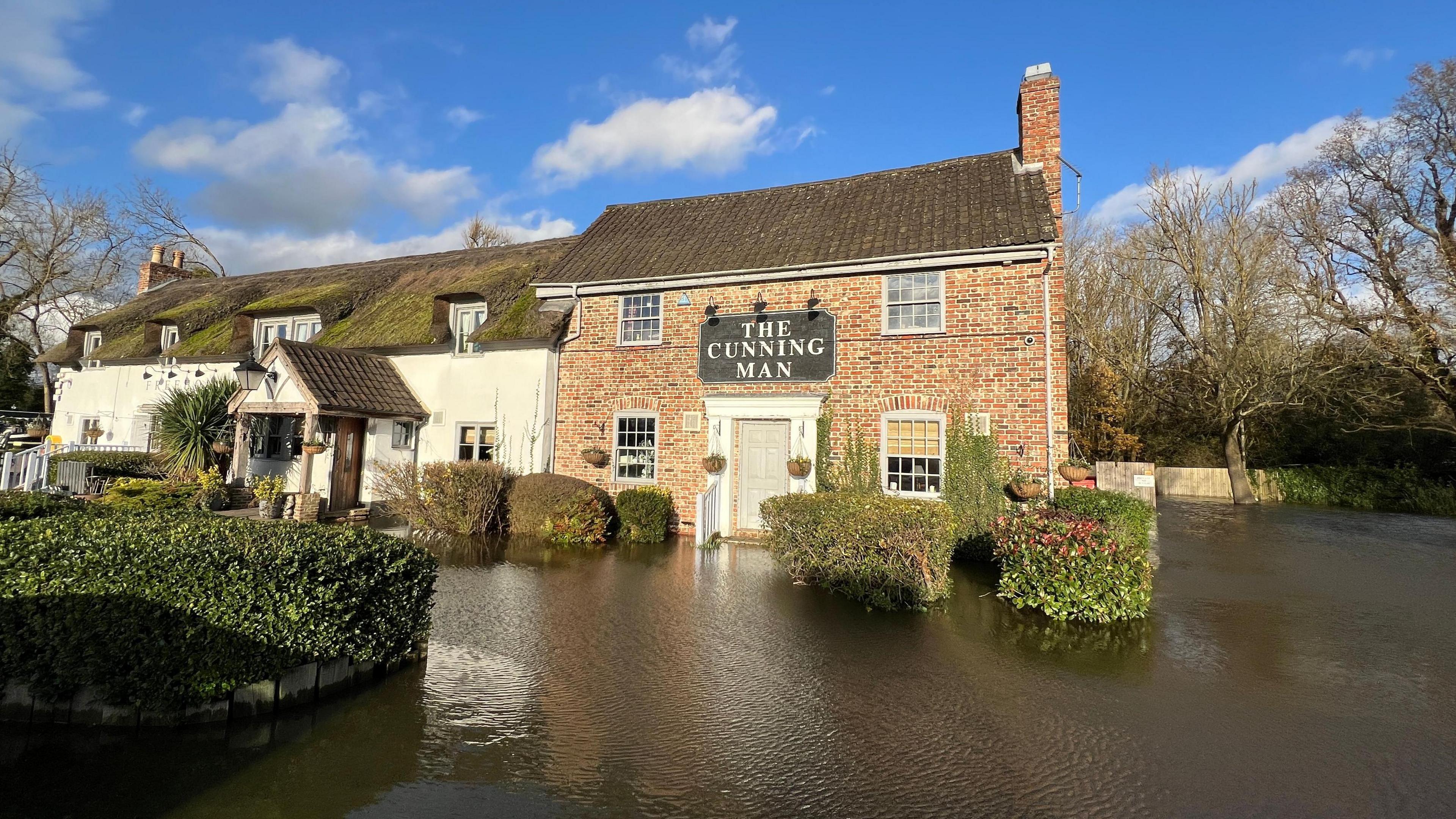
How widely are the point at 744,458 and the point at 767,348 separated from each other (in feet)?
7.21

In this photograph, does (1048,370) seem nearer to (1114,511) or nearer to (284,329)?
(1114,511)

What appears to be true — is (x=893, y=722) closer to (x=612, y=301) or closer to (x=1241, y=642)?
(x=1241, y=642)

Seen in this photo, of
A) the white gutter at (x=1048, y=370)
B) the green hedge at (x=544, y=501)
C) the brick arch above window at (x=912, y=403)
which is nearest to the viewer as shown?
the white gutter at (x=1048, y=370)

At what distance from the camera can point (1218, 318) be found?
24.3m

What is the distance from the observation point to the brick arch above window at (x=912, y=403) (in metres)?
11.7

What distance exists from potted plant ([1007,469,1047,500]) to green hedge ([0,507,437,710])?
958 cm

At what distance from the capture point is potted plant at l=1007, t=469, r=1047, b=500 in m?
10.7

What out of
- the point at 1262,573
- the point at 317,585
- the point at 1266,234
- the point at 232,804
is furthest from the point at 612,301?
the point at 1266,234

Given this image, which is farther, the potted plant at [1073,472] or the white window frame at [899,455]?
the white window frame at [899,455]

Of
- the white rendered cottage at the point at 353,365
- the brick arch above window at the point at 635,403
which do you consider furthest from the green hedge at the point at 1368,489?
the white rendered cottage at the point at 353,365

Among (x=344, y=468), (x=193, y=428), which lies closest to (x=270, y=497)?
(x=344, y=468)

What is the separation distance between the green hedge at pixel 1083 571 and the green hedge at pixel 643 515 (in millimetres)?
6712

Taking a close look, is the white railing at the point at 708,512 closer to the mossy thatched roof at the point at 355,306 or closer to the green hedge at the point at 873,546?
the green hedge at the point at 873,546

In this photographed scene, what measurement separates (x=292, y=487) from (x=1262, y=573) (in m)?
19.7
